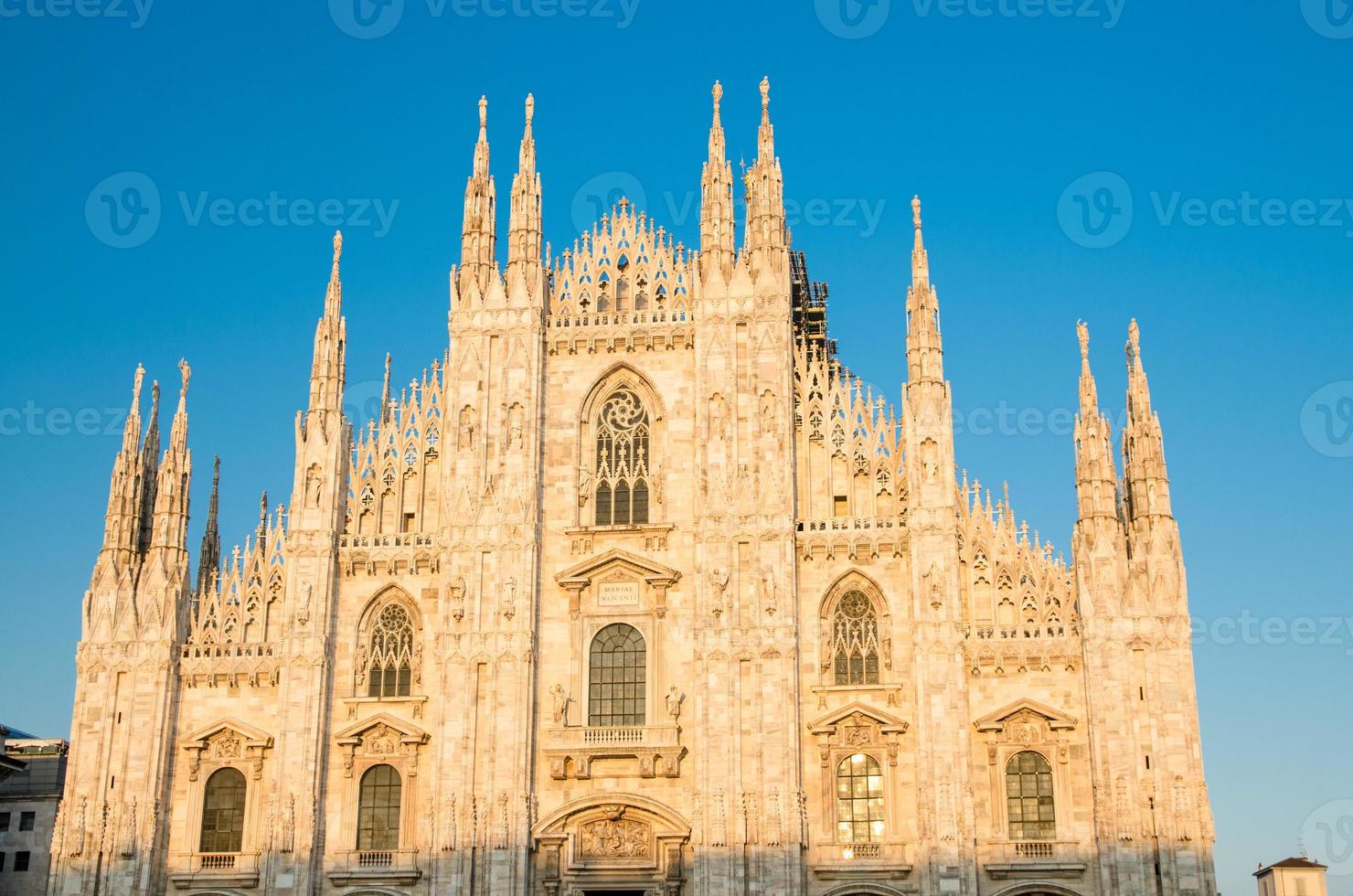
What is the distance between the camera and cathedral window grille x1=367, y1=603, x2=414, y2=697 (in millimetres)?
45219

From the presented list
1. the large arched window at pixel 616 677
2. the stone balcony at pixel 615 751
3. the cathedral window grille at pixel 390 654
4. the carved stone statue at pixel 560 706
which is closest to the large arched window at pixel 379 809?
the cathedral window grille at pixel 390 654

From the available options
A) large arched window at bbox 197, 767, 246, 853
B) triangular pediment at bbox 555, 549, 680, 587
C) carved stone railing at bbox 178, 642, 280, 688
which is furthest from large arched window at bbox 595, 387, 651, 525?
large arched window at bbox 197, 767, 246, 853

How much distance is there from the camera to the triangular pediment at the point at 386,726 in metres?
44.1

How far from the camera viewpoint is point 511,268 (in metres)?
48.2

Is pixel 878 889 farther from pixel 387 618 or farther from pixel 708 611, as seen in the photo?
pixel 387 618

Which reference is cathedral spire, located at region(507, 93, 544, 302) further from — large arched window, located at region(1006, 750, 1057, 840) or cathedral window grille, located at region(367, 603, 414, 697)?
large arched window, located at region(1006, 750, 1057, 840)

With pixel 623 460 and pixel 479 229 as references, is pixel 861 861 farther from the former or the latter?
pixel 479 229

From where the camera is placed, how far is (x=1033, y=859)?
41.2 m

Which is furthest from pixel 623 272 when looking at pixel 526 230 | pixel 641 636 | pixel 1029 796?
pixel 1029 796

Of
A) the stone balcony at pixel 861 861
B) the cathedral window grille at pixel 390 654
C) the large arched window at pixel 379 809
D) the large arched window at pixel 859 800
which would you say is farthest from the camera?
the cathedral window grille at pixel 390 654

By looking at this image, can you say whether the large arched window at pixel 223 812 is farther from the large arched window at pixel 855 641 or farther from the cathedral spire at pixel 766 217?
the cathedral spire at pixel 766 217

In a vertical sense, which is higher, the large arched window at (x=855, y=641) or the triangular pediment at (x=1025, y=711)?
the large arched window at (x=855, y=641)

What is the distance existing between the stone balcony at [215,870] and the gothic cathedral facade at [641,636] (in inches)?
3.2

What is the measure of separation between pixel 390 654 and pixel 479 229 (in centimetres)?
1364
